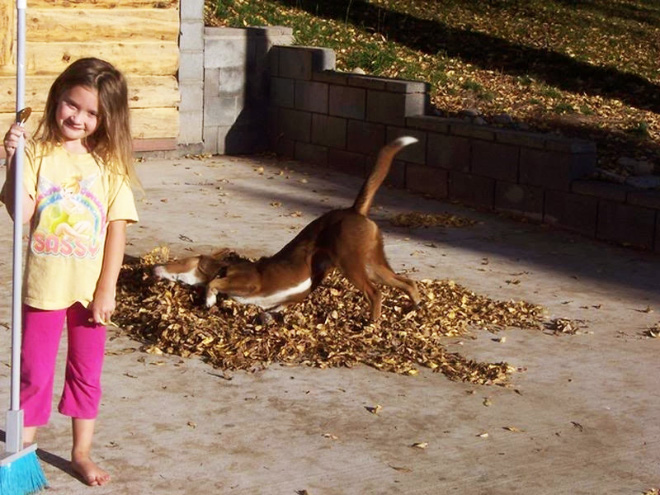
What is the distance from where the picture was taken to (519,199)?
34.9 feet

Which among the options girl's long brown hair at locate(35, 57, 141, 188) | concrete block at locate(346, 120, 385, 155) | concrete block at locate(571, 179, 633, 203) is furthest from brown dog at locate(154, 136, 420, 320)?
concrete block at locate(346, 120, 385, 155)

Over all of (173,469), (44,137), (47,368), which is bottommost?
(173,469)

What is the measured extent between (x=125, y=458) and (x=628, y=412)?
7.72 ft

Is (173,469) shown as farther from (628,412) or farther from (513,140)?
(513,140)

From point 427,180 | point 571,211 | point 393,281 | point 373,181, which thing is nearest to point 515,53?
point 427,180

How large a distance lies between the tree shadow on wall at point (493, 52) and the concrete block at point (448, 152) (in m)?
3.61

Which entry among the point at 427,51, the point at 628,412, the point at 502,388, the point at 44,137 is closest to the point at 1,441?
the point at 44,137

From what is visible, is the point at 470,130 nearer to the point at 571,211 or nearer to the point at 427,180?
the point at 427,180

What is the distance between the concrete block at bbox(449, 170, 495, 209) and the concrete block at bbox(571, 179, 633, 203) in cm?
101

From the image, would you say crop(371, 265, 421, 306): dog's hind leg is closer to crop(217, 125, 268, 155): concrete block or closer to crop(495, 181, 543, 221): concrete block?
crop(495, 181, 543, 221): concrete block

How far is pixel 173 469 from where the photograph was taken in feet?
16.2

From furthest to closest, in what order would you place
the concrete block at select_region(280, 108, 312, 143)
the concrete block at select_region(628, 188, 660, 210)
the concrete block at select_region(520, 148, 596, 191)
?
the concrete block at select_region(280, 108, 312, 143) < the concrete block at select_region(520, 148, 596, 191) < the concrete block at select_region(628, 188, 660, 210)

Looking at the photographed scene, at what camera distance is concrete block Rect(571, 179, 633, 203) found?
9.65 m

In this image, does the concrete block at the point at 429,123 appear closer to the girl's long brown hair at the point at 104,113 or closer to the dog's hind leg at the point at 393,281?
the dog's hind leg at the point at 393,281
